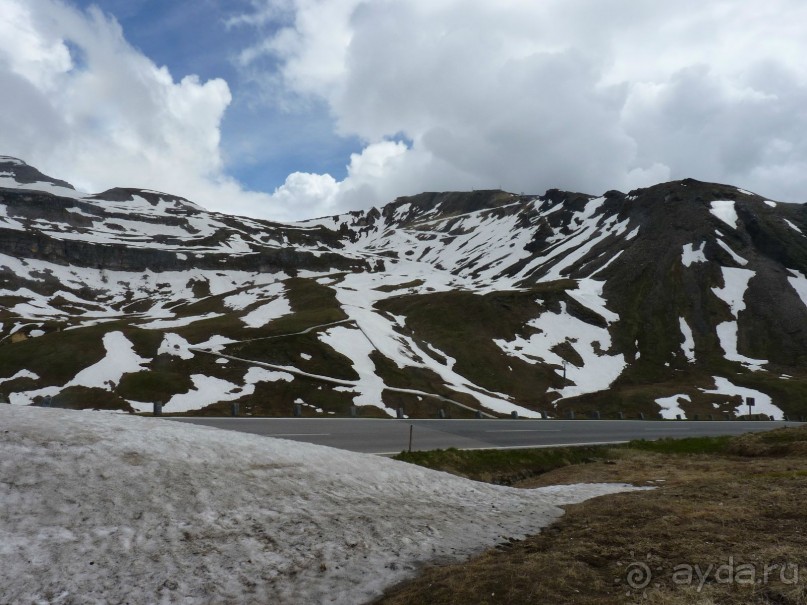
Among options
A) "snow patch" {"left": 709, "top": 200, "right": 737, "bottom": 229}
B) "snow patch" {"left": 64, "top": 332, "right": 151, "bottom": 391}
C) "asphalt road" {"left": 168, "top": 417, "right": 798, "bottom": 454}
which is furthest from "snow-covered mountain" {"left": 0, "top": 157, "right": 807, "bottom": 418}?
"asphalt road" {"left": 168, "top": 417, "right": 798, "bottom": 454}

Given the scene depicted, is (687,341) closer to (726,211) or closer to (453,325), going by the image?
(453,325)

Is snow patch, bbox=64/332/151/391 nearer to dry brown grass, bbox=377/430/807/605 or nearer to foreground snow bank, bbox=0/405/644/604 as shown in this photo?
foreground snow bank, bbox=0/405/644/604

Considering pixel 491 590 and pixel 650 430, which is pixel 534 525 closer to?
pixel 491 590

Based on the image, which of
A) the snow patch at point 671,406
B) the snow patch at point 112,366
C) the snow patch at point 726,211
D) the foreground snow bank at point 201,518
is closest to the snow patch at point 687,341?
the snow patch at point 671,406

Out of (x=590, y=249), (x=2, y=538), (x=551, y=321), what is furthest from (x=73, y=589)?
(x=590, y=249)

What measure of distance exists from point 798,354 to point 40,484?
121342 millimetres

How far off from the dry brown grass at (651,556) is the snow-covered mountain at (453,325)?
1736 inches

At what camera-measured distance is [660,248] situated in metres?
135

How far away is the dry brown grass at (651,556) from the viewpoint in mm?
6066

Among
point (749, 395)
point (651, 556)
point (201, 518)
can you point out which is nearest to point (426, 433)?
point (201, 518)

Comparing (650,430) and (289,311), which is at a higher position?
(289,311)

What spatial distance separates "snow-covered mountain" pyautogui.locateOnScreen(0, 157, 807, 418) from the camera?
59344 mm

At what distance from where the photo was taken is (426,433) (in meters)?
28.3

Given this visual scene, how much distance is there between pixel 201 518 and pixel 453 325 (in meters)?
89.9
